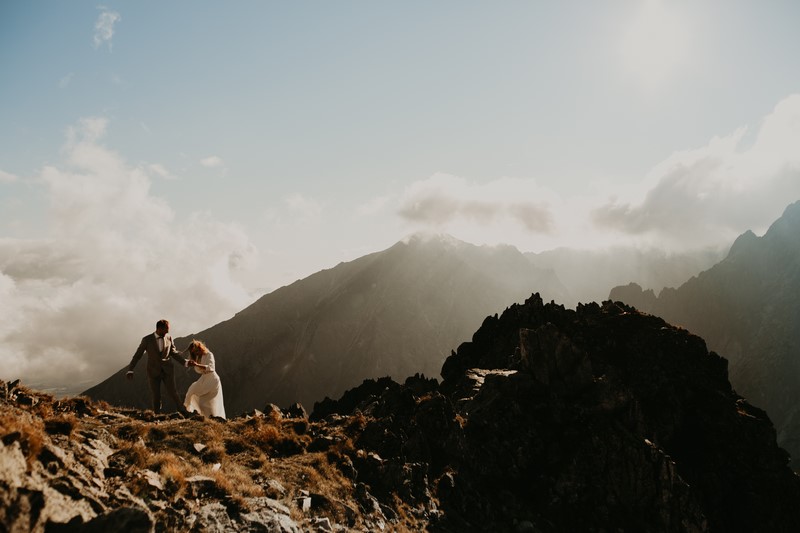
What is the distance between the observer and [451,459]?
73.1 ft

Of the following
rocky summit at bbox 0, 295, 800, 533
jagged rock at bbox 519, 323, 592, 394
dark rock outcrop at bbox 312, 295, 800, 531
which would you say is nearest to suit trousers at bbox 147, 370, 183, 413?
rocky summit at bbox 0, 295, 800, 533

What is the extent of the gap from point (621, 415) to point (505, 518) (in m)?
20.7

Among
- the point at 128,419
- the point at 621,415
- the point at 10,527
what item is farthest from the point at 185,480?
the point at 621,415

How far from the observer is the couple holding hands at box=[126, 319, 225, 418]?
55.8ft

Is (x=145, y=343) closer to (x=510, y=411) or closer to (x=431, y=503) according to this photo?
(x=431, y=503)

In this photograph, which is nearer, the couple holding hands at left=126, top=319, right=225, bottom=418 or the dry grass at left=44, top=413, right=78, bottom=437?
the dry grass at left=44, top=413, right=78, bottom=437

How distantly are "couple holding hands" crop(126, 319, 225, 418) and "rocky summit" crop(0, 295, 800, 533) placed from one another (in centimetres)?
117

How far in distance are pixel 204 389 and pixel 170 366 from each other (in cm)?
164

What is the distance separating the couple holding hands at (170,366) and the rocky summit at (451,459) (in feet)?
3.84

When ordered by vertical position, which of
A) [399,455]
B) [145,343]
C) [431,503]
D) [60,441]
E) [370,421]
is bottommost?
[431,503]

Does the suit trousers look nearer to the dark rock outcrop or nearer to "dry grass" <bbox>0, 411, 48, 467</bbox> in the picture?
the dark rock outcrop

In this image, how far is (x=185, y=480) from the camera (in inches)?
432

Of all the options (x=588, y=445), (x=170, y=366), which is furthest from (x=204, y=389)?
(x=588, y=445)

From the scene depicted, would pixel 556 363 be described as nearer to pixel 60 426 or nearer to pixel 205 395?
pixel 205 395
